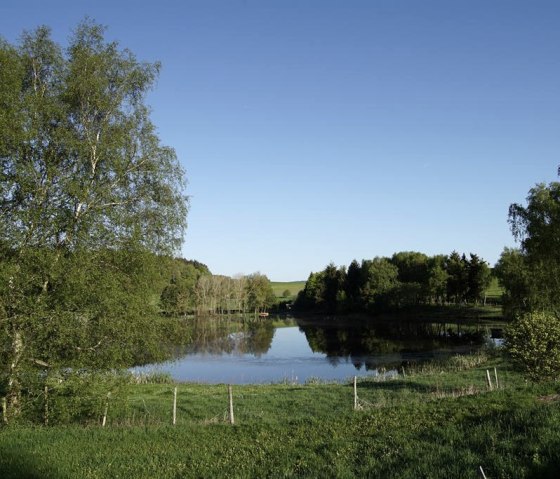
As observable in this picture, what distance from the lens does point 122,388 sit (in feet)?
60.5

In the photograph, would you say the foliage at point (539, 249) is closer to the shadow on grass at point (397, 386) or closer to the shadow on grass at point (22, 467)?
the shadow on grass at point (397, 386)

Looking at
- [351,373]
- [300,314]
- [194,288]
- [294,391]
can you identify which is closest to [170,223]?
[294,391]

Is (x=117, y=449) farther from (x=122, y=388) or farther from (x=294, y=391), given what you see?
(x=294, y=391)

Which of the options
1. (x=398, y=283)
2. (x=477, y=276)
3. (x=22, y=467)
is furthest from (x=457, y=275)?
(x=22, y=467)

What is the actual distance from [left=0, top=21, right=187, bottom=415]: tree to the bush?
55.8 feet

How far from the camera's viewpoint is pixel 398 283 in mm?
120375

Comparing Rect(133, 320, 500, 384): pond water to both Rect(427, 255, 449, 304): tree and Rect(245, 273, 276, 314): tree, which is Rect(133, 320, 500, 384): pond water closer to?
Rect(427, 255, 449, 304): tree

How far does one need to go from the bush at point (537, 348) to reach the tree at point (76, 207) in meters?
17.0

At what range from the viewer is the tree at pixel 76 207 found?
56.9 feet

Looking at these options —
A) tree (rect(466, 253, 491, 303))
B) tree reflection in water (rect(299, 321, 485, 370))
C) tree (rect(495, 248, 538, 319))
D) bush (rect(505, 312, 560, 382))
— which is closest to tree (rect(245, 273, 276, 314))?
tree reflection in water (rect(299, 321, 485, 370))

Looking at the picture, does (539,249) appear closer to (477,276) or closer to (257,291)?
(477,276)

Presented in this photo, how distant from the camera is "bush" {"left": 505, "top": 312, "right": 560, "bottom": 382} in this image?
74.9 ft

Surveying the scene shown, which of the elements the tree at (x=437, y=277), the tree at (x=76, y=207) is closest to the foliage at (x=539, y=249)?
the tree at (x=76, y=207)

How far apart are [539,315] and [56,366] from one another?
22.5 meters
